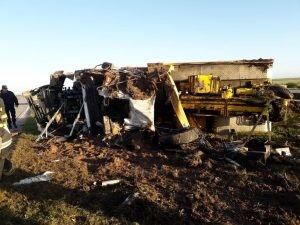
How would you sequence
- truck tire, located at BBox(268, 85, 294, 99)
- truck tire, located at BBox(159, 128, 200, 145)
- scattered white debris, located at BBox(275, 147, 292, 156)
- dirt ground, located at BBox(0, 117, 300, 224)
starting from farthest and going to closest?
truck tire, located at BBox(268, 85, 294, 99) < truck tire, located at BBox(159, 128, 200, 145) < scattered white debris, located at BBox(275, 147, 292, 156) < dirt ground, located at BBox(0, 117, 300, 224)

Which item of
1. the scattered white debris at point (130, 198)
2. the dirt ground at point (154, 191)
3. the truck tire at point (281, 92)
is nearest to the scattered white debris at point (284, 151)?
the dirt ground at point (154, 191)

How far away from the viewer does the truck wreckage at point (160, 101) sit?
490 inches

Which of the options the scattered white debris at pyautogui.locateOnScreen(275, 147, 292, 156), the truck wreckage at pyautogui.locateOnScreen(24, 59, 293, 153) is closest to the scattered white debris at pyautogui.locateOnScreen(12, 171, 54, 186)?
the truck wreckage at pyautogui.locateOnScreen(24, 59, 293, 153)

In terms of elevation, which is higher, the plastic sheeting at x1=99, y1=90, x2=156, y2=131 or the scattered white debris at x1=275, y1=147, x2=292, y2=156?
the plastic sheeting at x1=99, y1=90, x2=156, y2=131

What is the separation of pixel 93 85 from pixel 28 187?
5861 mm

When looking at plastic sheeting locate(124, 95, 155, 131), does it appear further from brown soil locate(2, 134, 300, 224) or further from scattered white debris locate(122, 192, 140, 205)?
scattered white debris locate(122, 192, 140, 205)

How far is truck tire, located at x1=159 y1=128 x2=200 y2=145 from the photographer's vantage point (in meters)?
10.8

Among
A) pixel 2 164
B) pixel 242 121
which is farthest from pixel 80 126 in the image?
pixel 2 164

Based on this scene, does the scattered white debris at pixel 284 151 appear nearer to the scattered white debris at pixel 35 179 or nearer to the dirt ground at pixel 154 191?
the dirt ground at pixel 154 191

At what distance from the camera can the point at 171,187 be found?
776cm

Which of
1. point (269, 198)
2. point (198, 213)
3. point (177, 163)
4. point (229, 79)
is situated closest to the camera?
point (198, 213)

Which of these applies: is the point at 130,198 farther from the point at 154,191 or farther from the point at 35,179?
the point at 35,179

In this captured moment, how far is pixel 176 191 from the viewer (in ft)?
24.7

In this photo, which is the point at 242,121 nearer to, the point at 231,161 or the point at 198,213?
the point at 231,161
